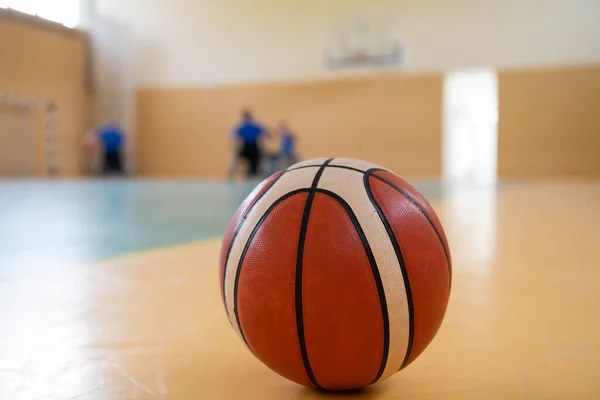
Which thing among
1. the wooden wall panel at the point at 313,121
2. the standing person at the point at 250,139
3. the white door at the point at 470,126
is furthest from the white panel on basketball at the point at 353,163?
the wooden wall panel at the point at 313,121

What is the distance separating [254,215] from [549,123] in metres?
15.4

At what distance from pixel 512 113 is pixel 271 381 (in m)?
15.2

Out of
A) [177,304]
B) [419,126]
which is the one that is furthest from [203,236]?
[419,126]

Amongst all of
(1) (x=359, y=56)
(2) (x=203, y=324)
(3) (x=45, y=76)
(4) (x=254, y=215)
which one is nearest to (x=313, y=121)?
(1) (x=359, y=56)

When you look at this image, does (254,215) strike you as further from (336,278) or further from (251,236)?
(336,278)

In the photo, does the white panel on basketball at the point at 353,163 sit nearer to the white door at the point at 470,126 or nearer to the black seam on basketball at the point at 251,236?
the black seam on basketball at the point at 251,236

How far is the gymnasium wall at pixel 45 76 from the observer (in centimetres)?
1664

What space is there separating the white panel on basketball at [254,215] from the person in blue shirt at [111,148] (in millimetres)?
15504

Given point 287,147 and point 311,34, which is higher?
point 311,34

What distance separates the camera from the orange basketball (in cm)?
145

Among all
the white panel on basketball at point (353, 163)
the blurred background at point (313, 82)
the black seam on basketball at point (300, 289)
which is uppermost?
the blurred background at point (313, 82)

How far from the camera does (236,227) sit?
1.65 meters

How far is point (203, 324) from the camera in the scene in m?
2.32

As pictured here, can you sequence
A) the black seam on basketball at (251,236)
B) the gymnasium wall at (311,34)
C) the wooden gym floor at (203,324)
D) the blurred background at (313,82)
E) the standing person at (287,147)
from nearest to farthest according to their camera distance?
the black seam on basketball at (251,236)
the wooden gym floor at (203,324)
the gymnasium wall at (311,34)
the blurred background at (313,82)
the standing person at (287,147)
